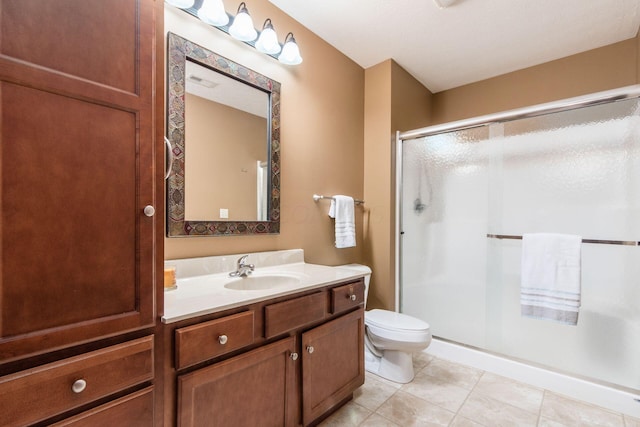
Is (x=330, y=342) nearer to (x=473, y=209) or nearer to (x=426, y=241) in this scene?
(x=426, y=241)

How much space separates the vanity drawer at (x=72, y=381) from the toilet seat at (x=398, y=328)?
1.43 meters

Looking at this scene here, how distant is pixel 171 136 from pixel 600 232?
2603mm

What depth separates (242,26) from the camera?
1.56 metres

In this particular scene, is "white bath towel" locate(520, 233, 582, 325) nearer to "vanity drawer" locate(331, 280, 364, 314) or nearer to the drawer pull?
"vanity drawer" locate(331, 280, 364, 314)

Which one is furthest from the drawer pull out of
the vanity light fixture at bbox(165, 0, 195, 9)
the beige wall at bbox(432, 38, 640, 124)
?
the beige wall at bbox(432, 38, 640, 124)

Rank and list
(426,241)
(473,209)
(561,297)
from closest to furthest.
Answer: (561,297), (473,209), (426,241)

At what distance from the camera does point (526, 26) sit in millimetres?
2033

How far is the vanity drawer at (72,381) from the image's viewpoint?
649 mm

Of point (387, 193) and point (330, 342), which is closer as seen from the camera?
point (330, 342)

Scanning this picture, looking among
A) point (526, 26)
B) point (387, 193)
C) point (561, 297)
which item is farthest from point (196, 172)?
point (526, 26)

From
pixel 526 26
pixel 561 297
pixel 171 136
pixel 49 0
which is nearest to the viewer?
pixel 49 0

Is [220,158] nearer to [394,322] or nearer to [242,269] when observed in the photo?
[242,269]

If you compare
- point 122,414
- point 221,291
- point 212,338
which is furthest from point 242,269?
point 122,414

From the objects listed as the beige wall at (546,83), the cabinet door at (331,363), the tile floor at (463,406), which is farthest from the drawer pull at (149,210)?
the beige wall at (546,83)
